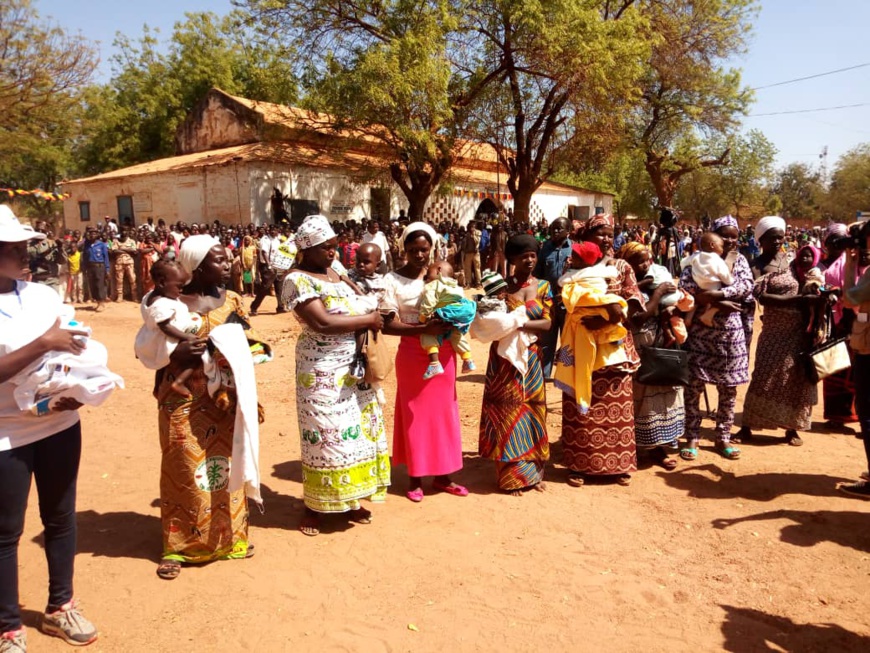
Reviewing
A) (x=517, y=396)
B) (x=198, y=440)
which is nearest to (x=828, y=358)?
(x=517, y=396)

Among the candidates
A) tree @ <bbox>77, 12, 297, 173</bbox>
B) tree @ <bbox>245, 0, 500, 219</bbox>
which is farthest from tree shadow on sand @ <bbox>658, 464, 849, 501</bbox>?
tree @ <bbox>77, 12, 297, 173</bbox>

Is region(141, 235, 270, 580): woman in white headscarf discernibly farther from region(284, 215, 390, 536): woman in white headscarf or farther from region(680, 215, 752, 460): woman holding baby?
region(680, 215, 752, 460): woman holding baby

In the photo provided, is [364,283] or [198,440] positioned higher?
[364,283]

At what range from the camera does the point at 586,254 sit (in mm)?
4445

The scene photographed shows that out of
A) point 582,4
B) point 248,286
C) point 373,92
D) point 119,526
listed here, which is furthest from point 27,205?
point 119,526

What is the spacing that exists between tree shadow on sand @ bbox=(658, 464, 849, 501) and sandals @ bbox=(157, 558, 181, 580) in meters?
3.36

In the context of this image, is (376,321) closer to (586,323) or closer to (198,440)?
(198,440)

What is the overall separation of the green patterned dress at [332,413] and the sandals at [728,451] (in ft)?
9.72

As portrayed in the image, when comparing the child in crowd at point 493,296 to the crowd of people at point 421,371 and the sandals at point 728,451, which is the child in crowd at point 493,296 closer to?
the crowd of people at point 421,371

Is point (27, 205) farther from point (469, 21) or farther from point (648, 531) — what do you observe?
point (648, 531)

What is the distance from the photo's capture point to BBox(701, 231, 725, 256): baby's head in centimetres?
491

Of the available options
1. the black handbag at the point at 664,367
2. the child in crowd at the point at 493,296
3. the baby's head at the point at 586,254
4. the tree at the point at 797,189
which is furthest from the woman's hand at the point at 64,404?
the tree at the point at 797,189

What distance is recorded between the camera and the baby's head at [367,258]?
4.68m

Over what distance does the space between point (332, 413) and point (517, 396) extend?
132cm
